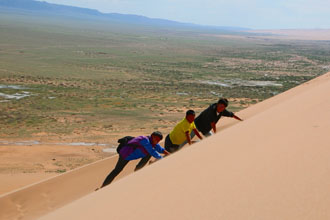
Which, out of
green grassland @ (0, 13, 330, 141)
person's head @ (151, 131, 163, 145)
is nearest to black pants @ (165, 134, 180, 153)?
person's head @ (151, 131, 163, 145)

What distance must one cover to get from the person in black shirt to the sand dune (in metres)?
0.82

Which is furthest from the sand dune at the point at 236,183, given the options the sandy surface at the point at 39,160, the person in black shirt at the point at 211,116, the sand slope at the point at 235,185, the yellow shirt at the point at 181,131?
the sandy surface at the point at 39,160

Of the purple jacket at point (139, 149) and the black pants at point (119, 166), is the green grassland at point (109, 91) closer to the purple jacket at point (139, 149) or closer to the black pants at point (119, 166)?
the black pants at point (119, 166)

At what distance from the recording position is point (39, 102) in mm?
22578

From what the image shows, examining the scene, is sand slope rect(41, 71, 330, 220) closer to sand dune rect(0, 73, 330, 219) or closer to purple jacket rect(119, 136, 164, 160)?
sand dune rect(0, 73, 330, 219)

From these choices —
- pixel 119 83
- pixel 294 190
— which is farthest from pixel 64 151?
pixel 119 83

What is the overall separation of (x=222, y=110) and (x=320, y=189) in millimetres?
3670

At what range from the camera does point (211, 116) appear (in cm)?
668

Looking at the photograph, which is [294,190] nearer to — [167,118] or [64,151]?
[64,151]

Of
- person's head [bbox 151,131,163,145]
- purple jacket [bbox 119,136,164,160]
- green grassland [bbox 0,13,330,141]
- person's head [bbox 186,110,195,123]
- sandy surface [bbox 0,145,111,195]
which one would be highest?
person's head [bbox 186,110,195,123]

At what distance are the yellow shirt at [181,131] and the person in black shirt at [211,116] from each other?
529 mm

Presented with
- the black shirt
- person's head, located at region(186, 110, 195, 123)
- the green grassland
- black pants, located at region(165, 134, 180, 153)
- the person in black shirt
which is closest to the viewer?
person's head, located at region(186, 110, 195, 123)

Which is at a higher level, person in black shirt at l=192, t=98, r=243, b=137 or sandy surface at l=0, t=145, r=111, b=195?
person in black shirt at l=192, t=98, r=243, b=137

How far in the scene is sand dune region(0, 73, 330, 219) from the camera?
2.88m
